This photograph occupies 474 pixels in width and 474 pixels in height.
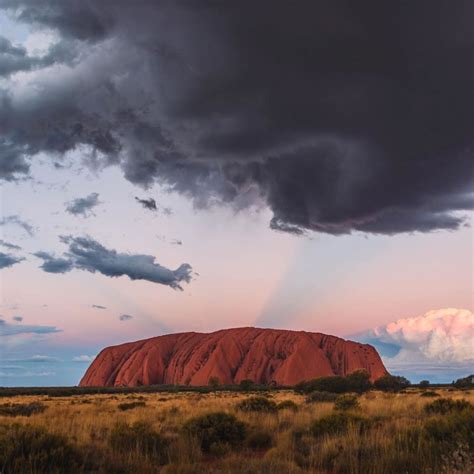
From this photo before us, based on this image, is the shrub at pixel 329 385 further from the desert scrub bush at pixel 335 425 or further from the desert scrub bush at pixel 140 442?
the desert scrub bush at pixel 140 442

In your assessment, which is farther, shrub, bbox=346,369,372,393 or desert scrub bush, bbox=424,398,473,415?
shrub, bbox=346,369,372,393

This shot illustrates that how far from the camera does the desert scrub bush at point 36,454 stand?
701 centimetres

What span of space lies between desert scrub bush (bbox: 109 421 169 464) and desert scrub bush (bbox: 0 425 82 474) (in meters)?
1.55

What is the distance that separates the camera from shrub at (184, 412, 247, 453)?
11195mm

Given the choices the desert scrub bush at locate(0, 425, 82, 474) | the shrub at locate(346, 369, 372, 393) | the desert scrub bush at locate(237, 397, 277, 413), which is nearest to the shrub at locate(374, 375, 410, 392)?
the shrub at locate(346, 369, 372, 393)

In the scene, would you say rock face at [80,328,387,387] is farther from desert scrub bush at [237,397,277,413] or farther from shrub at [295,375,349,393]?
desert scrub bush at [237,397,277,413]

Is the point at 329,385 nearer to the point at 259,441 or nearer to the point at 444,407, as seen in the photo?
the point at 444,407

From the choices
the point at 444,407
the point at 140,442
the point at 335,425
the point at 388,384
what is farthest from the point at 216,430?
the point at 388,384

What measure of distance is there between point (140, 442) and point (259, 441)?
127 inches

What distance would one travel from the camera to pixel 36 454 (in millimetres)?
7520

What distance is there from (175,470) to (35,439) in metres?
2.52

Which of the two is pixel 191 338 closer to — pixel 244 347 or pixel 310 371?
pixel 244 347

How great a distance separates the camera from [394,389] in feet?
193

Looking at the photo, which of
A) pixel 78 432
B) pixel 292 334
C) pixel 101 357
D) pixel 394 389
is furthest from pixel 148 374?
pixel 78 432
